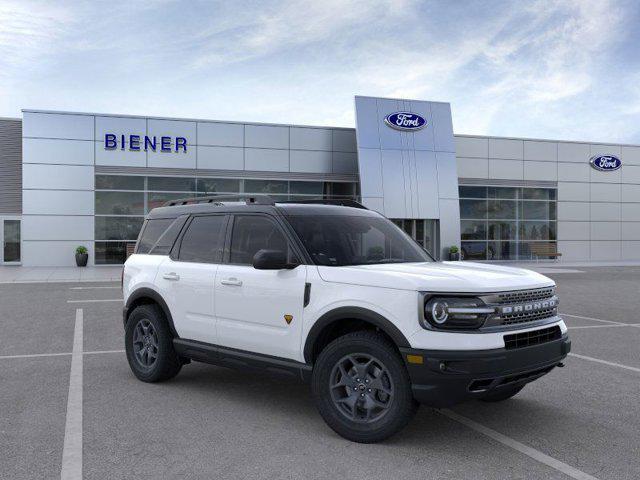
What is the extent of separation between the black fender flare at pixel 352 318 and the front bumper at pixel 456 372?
4.3 inches

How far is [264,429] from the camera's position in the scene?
4.76m

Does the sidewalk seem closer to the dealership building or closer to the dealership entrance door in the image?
the dealership building

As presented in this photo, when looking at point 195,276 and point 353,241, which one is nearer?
point 353,241

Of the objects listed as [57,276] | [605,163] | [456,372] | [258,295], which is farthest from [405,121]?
[456,372]

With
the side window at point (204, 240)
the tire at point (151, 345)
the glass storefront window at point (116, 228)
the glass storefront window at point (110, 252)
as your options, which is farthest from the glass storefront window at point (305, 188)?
the side window at point (204, 240)

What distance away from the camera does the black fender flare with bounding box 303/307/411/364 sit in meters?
4.25

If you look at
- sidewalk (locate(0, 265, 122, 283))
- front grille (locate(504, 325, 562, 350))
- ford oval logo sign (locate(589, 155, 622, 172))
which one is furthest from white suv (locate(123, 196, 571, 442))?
ford oval logo sign (locate(589, 155, 622, 172))

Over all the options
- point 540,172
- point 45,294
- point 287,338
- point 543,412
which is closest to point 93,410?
point 287,338

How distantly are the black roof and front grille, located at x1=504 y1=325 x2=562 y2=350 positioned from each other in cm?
198

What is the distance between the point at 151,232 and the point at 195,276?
4.25ft

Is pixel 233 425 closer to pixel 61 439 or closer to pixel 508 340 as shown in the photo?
pixel 61 439

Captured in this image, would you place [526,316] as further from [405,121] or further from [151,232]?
[405,121]

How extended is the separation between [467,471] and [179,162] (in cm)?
2530

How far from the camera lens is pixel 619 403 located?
5.53 meters
